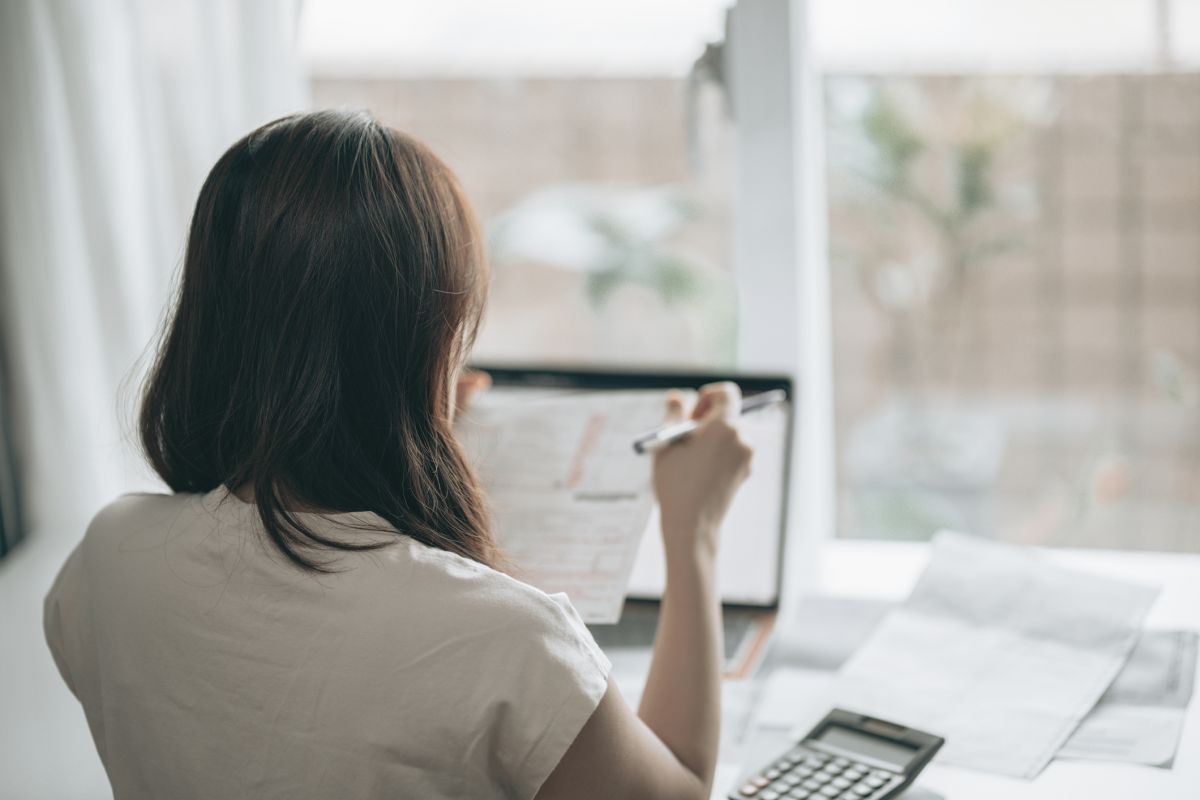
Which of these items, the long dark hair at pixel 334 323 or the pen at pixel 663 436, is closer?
the long dark hair at pixel 334 323

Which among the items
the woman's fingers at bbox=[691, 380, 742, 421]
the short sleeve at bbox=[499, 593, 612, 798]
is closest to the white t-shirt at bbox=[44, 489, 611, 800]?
the short sleeve at bbox=[499, 593, 612, 798]

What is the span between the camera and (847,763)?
0.89 meters

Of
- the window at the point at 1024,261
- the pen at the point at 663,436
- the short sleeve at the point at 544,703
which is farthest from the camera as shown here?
the window at the point at 1024,261

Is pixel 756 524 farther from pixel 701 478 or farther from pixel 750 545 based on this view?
pixel 701 478

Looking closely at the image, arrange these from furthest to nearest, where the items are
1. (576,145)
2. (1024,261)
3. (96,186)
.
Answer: (576,145) → (1024,261) → (96,186)

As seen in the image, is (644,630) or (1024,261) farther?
(1024,261)

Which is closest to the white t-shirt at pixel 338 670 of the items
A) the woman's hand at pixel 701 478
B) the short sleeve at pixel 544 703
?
the short sleeve at pixel 544 703

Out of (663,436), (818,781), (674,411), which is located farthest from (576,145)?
(818,781)

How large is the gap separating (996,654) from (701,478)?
327 millimetres

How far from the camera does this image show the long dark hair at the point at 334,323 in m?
0.73

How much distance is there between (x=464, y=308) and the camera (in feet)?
2.57

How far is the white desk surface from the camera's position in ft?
2.83

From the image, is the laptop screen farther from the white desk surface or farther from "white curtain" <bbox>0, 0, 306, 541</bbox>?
"white curtain" <bbox>0, 0, 306, 541</bbox>

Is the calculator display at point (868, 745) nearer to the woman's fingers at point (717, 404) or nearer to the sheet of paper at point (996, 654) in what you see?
the sheet of paper at point (996, 654)
